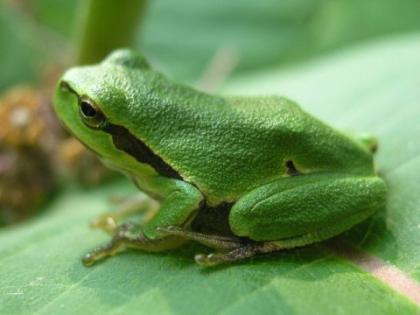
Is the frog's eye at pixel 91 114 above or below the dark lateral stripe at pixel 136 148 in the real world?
above

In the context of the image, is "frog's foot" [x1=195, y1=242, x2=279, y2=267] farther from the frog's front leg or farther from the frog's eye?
the frog's eye

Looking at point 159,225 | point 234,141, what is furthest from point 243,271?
point 234,141

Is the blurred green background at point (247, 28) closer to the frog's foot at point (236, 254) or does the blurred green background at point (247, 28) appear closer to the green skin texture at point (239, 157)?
the green skin texture at point (239, 157)

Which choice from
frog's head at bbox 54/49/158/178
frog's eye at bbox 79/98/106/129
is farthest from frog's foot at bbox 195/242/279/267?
frog's eye at bbox 79/98/106/129

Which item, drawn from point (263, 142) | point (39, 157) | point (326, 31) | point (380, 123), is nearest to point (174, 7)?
point (326, 31)

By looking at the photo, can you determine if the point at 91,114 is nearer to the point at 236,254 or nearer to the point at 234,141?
the point at 234,141

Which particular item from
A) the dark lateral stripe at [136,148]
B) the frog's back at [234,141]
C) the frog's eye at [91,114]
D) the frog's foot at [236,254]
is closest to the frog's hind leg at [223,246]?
the frog's foot at [236,254]

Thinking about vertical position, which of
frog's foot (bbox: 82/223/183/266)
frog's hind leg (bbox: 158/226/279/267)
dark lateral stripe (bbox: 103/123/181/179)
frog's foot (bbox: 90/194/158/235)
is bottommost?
frog's foot (bbox: 90/194/158/235)
